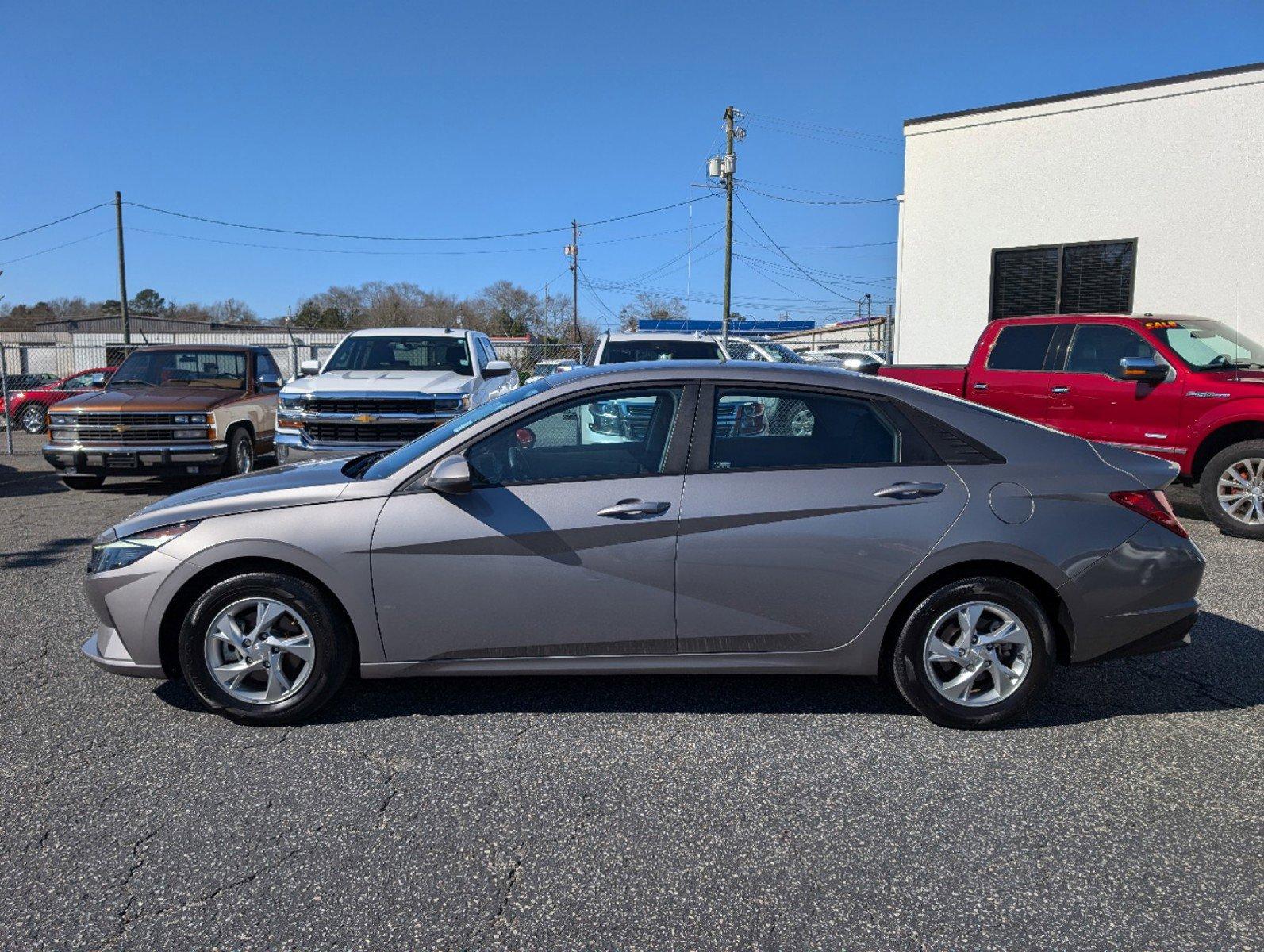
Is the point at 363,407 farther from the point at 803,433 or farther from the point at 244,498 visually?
the point at 803,433

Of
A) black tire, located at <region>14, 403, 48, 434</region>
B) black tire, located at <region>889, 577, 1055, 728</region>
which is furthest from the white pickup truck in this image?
black tire, located at <region>14, 403, 48, 434</region>

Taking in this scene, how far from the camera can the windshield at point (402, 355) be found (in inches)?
427

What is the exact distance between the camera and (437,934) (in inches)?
106

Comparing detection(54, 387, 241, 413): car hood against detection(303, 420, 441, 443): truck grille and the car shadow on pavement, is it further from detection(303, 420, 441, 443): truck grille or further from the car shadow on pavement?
the car shadow on pavement

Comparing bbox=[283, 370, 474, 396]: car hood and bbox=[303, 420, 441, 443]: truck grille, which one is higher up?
bbox=[283, 370, 474, 396]: car hood

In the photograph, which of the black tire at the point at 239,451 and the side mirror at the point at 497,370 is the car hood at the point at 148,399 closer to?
the black tire at the point at 239,451

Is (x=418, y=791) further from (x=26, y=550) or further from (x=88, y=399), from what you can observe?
(x=88, y=399)

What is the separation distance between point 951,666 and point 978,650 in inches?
5.4

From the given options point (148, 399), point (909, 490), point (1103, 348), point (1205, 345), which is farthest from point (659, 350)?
point (909, 490)

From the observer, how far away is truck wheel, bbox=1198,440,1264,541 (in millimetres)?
7977

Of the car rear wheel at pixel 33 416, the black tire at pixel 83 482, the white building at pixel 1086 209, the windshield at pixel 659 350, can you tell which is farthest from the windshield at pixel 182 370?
the car rear wheel at pixel 33 416

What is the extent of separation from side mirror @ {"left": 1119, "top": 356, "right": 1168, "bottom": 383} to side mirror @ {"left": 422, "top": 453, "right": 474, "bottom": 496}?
6.62 meters

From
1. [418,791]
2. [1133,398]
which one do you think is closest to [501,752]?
[418,791]

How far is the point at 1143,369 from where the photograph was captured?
27.1 ft
